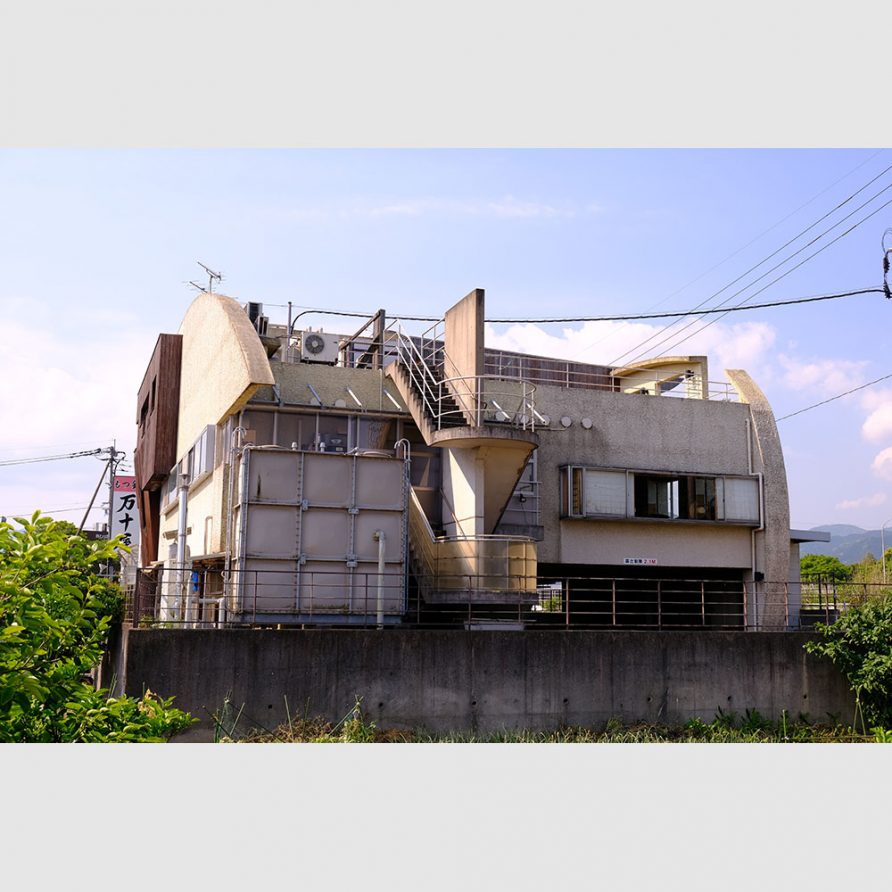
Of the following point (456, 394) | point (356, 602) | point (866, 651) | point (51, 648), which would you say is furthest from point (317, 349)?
point (51, 648)

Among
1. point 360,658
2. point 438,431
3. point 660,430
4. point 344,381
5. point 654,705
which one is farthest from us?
point 660,430

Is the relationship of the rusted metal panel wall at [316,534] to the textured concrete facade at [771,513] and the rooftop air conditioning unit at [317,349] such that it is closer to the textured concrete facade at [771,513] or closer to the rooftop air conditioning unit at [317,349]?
the rooftop air conditioning unit at [317,349]

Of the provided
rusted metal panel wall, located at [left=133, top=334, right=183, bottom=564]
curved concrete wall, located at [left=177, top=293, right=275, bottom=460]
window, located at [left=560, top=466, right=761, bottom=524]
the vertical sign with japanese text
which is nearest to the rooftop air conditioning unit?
curved concrete wall, located at [left=177, top=293, right=275, bottom=460]

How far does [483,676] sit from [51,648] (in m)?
11.8

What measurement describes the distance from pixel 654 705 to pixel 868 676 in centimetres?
453

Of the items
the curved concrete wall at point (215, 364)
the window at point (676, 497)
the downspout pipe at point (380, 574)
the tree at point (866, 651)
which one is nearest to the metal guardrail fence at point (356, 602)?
the downspout pipe at point (380, 574)

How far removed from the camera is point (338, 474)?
18859 millimetres

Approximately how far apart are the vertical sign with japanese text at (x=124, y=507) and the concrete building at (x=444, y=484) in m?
8.02

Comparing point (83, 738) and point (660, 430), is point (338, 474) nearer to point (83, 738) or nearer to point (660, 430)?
point (660, 430)

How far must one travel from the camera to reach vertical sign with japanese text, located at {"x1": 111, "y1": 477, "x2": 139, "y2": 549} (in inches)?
1533

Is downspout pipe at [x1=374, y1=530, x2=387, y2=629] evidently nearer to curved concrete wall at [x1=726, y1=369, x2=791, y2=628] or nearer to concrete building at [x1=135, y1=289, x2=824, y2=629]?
concrete building at [x1=135, y1=289, x2=824, y2=629]

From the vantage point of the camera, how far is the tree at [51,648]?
5523mm

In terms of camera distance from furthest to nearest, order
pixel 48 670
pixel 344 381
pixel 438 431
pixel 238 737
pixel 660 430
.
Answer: pixel 660 430 → pixel 344 381 → pixel 438 431 → pixel 238 737 → pixel 48 670

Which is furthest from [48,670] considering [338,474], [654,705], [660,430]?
A: [660,430]
